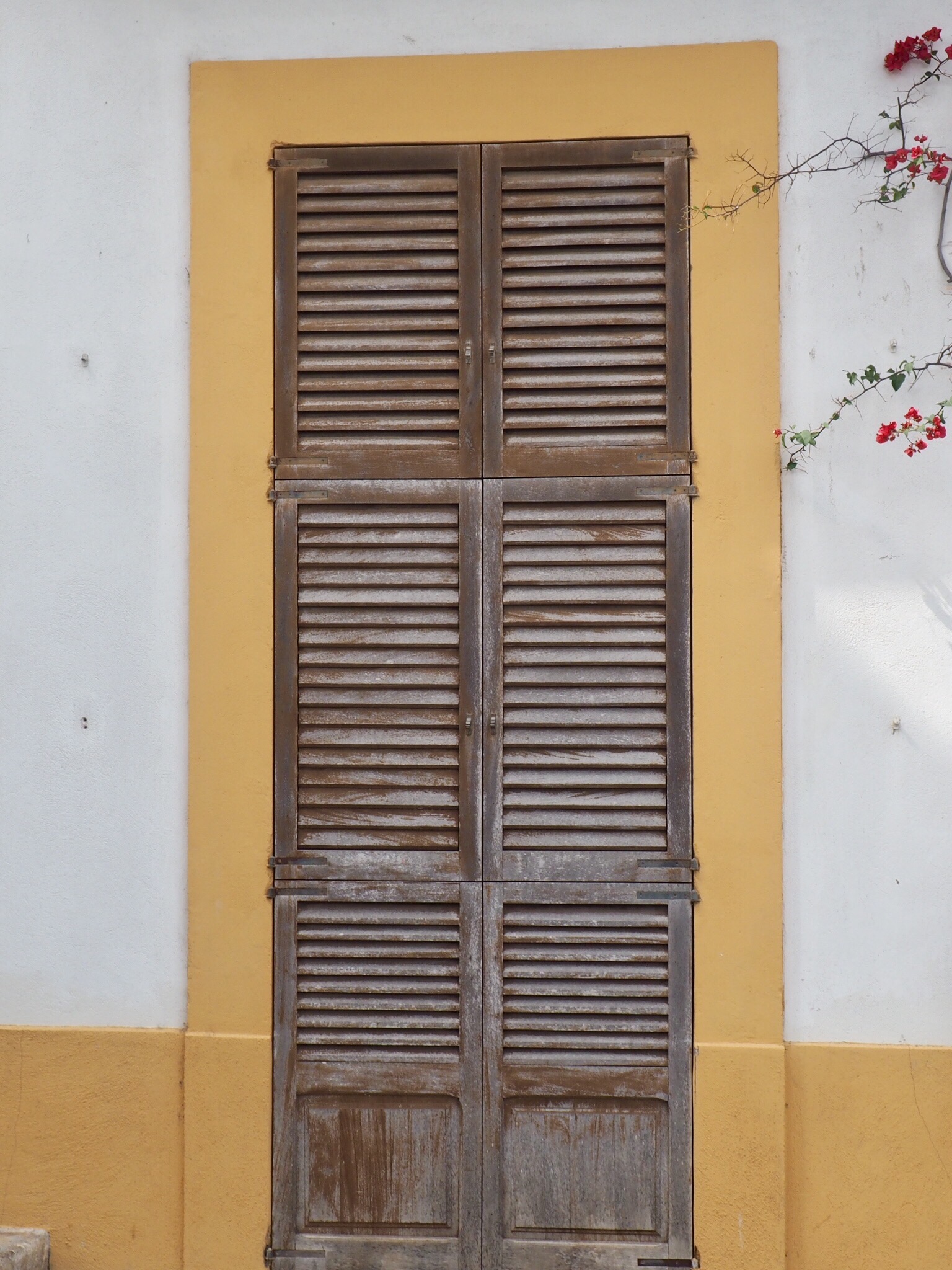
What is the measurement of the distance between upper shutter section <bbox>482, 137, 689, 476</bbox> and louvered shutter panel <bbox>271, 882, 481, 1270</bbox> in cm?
123

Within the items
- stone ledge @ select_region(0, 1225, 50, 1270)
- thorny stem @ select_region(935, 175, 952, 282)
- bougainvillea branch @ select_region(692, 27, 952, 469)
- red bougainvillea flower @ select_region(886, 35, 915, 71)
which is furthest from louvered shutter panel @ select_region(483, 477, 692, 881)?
stone ledge @ select_region(0, 1225, 50, 1270)

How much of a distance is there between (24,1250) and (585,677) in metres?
2.09

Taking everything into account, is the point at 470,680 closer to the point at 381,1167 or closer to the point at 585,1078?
the point at 585,1078

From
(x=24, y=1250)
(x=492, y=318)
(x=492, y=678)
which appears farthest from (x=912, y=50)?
(x=24, y=1250)

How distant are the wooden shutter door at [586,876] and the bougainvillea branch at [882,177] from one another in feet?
1.78

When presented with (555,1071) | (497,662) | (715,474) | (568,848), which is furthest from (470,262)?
(555,1071)

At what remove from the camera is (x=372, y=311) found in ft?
9.64

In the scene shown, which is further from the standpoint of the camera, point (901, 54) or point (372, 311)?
point (372, 311)

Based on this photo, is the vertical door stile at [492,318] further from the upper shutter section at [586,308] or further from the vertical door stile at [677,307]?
the vertical door stile at [677,307]

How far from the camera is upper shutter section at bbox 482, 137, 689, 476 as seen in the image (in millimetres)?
2865

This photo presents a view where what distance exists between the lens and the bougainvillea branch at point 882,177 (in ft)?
9.21

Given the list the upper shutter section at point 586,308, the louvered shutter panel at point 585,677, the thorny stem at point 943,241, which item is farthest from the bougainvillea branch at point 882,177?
the louvered shutter panel at point 585,677

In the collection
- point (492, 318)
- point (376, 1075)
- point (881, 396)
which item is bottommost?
point (376, 1075)

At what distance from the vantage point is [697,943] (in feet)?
9.23
